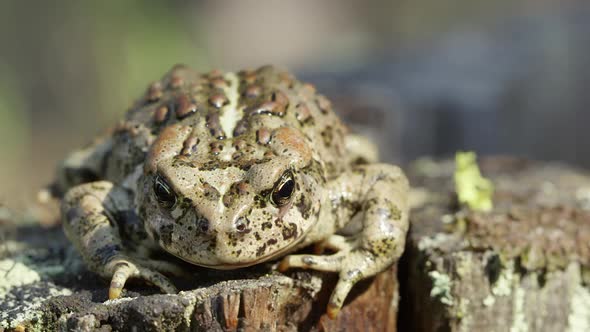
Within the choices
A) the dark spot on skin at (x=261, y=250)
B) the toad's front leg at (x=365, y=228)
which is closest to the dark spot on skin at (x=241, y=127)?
the toad's front leg at (x=365, y=228)

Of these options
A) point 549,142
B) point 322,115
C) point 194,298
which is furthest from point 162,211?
point 549,142

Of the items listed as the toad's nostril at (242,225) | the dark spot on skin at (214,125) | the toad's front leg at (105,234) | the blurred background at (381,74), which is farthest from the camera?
the blurred background at (381,74)

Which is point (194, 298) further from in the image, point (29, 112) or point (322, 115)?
point (29, 112)

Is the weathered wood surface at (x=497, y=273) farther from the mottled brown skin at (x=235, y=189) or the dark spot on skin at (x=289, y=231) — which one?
the dark spot on skin at (x=289, y=231)

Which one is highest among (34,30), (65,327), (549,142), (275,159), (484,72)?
(34,30)

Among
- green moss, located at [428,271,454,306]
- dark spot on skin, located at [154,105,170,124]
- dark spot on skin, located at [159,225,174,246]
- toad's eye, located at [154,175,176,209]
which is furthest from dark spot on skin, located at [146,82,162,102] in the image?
green moss, located at [428,271,454,306]

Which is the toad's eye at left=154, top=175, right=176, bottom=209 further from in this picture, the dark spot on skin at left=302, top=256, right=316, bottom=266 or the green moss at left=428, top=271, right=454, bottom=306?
the green moss at left=428, top=271, right=454, bottom=306
